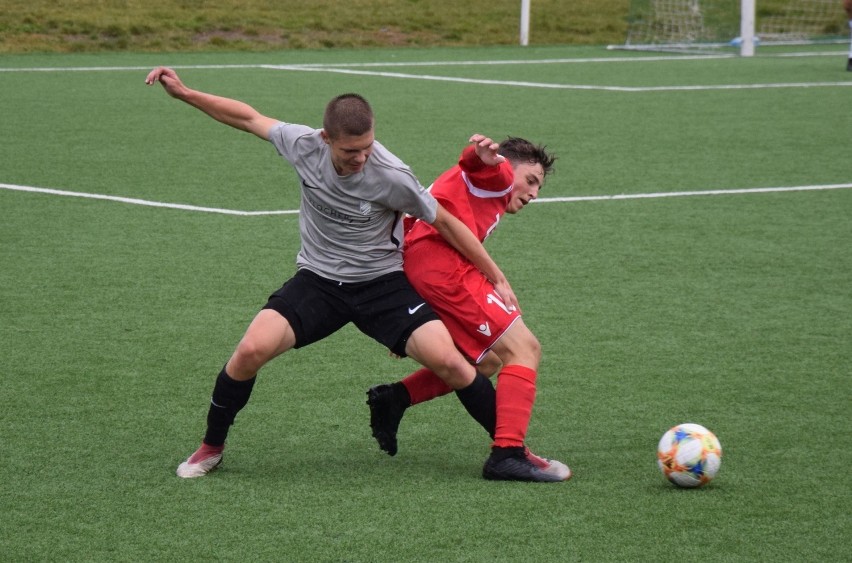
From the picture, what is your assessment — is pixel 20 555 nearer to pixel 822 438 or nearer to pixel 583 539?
pixel 583 539

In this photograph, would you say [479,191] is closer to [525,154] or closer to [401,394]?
[525,154]

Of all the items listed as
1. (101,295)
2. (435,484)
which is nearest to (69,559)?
(435,484)

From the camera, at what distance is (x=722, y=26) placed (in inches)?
898

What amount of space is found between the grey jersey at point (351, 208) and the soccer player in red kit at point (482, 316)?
0.51ft

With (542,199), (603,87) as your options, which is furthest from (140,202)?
(603,87)

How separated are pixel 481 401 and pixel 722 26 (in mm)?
19263

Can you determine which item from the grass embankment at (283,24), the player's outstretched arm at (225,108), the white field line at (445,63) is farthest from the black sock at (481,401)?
the grass embankment at (283,24)

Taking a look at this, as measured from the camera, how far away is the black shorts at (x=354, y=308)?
184 inches

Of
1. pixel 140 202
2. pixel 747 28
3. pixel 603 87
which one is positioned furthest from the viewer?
pixel 747 28

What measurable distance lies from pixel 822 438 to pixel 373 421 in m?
1.70

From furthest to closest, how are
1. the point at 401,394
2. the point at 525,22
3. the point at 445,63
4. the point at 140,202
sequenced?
the point at 525,22, the point at 445,63, the point at 140,202, the point at 401,394

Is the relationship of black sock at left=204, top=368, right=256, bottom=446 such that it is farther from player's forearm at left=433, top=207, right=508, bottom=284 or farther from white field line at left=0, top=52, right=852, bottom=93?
white field line at left=0, top=52, right=852, bottom=93

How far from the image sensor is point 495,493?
452 centimetres

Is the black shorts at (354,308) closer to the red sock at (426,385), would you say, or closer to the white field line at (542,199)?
the red sock at (426,385)
